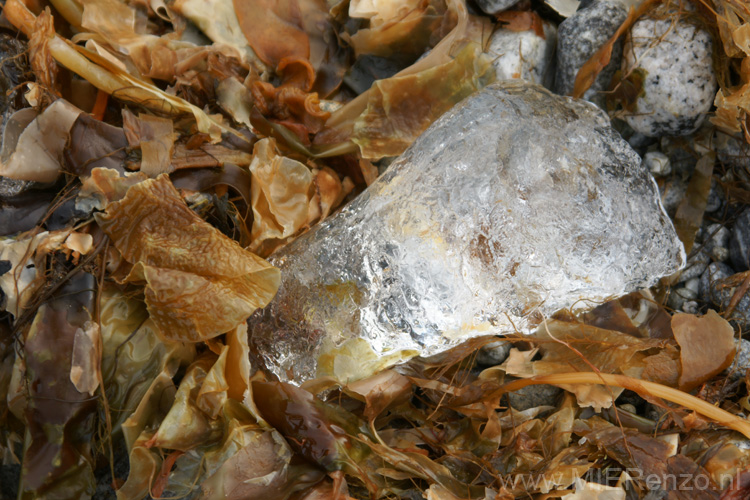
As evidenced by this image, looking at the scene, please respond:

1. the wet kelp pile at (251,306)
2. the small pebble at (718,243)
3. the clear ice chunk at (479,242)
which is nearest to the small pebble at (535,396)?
the wet kelp pile at (251,306)

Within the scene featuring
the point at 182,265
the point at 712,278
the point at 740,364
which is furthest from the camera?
the point at 712,278

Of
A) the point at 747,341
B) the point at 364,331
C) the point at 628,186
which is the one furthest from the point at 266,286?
the point at 747,341

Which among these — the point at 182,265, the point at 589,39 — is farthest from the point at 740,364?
the point at 182,265

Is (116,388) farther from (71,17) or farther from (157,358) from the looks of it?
(71,17)

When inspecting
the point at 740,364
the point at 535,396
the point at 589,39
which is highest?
the point at 589,39

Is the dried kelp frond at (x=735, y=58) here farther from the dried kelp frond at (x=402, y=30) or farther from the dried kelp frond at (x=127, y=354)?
the dried kelp frond at (x=127, y=354)

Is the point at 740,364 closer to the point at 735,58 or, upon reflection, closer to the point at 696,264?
the point at 696,264

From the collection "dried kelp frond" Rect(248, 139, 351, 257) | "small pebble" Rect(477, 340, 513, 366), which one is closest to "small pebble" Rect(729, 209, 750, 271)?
"small pebble" Rect(477, 340, 513, 366)

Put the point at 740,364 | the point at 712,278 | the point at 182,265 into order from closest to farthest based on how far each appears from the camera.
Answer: the point at 182,265
the point at 740,364
the point at 712,278
